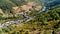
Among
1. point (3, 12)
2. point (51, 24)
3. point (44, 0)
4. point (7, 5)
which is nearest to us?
point (51, 24)

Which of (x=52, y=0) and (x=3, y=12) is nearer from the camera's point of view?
(x=3, y=12)

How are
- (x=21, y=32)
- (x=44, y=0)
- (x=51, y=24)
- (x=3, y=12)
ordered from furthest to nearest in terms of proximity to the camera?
(x=44, y=0), (x=3, y=12), (x=51, y=24), (x=21, y=32)

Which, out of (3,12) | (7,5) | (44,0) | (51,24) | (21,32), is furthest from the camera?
(44,0)

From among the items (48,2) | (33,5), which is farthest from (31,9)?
(48,2)

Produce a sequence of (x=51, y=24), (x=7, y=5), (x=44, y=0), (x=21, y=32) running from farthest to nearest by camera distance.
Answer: (x=44, y=0) < (x=7, y=5) < (x=51, y=24) < (x=21, y=32)

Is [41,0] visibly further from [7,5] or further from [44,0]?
[7,5]

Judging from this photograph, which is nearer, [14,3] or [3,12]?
[3,12]

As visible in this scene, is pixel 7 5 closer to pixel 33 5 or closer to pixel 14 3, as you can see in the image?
pixel 14 3

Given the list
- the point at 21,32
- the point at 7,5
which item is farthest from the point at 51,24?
the point at 7,5
